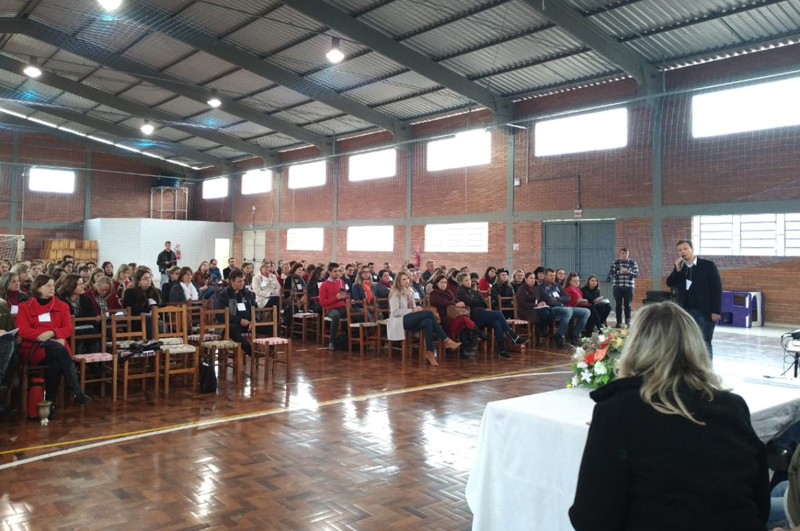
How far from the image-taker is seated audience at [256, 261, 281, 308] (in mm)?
9031

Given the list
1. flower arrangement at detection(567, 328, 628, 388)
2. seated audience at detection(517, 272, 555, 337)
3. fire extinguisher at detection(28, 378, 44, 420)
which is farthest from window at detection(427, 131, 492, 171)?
flower arrangement at detection(567, 328, 628, 388)

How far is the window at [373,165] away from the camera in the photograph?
57.1 feet

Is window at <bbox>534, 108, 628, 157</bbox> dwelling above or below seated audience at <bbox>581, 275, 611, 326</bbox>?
above

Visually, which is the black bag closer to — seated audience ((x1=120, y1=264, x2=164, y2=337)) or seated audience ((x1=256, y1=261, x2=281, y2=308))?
seated audience ((x1=120, y1=264, x2=164, y2=337))

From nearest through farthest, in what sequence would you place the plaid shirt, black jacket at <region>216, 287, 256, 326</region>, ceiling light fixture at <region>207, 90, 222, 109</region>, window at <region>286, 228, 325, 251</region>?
1. black jacket at <region>216, 287, 256, 326</region>
2. the plaid shirt
3. ceiling light fixture at <region>207, 90, 222, 109</region>
4. window at <region>286, 228, 325, 251</region>

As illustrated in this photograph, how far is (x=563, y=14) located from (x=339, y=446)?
8.27 metres

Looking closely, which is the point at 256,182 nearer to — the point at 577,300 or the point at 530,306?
the point at 577,300

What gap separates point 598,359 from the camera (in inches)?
114

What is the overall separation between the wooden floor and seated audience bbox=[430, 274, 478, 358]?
154 centimetres

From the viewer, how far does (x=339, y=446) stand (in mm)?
4168

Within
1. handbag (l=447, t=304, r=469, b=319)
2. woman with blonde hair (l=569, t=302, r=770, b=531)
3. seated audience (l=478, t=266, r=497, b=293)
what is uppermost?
seated audience (l=478, t=266, r=497, b=293)

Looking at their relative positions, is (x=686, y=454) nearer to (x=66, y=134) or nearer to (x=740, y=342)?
(x=740, y=342)

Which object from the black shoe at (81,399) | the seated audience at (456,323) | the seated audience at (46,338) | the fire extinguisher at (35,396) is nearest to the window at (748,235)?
the seated audience at (456,323)

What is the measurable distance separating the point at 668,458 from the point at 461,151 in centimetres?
1450
